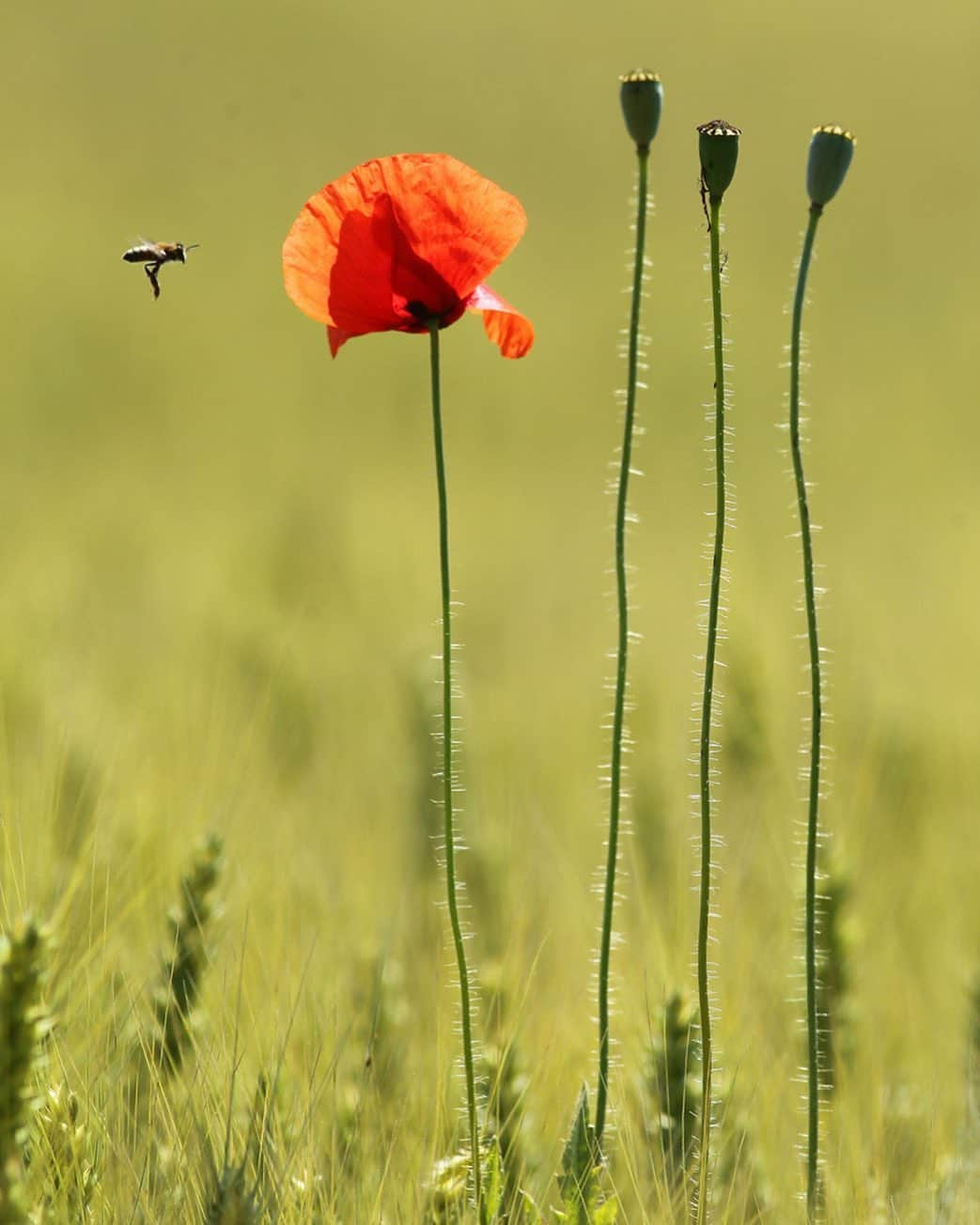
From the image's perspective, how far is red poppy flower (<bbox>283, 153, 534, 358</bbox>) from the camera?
98 cm

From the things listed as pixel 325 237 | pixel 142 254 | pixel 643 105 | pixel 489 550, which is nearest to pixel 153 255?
pixel 142 254

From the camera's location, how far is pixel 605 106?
40.2 feet

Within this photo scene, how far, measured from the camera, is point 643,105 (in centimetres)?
93

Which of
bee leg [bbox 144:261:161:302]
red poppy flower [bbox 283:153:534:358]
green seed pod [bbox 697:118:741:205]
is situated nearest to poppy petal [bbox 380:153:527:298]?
red poppy flower [bbox 283:153:534:358]

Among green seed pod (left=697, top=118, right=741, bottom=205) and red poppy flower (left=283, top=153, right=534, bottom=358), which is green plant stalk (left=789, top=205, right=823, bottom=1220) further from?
red poppy flower (left=283, top=153, right=534, bottom=358)

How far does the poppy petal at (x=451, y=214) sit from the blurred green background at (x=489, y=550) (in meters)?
0.33

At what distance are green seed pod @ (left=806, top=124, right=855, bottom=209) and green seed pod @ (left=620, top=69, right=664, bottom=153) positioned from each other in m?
0.10

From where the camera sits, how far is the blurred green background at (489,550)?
1.72 m

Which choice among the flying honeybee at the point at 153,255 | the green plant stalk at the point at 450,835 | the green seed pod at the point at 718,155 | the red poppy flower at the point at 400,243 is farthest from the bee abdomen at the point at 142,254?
the green seed pod at the point at 718,155

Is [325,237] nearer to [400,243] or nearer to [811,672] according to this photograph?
[400,243]

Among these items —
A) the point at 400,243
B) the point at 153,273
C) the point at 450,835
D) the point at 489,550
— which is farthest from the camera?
the point at 489,550

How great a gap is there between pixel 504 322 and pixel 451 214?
131 millimetres

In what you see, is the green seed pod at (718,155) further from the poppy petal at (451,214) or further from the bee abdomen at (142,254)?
the bee abdomen at (142,254)

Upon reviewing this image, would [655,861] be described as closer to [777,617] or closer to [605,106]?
[777,617]
